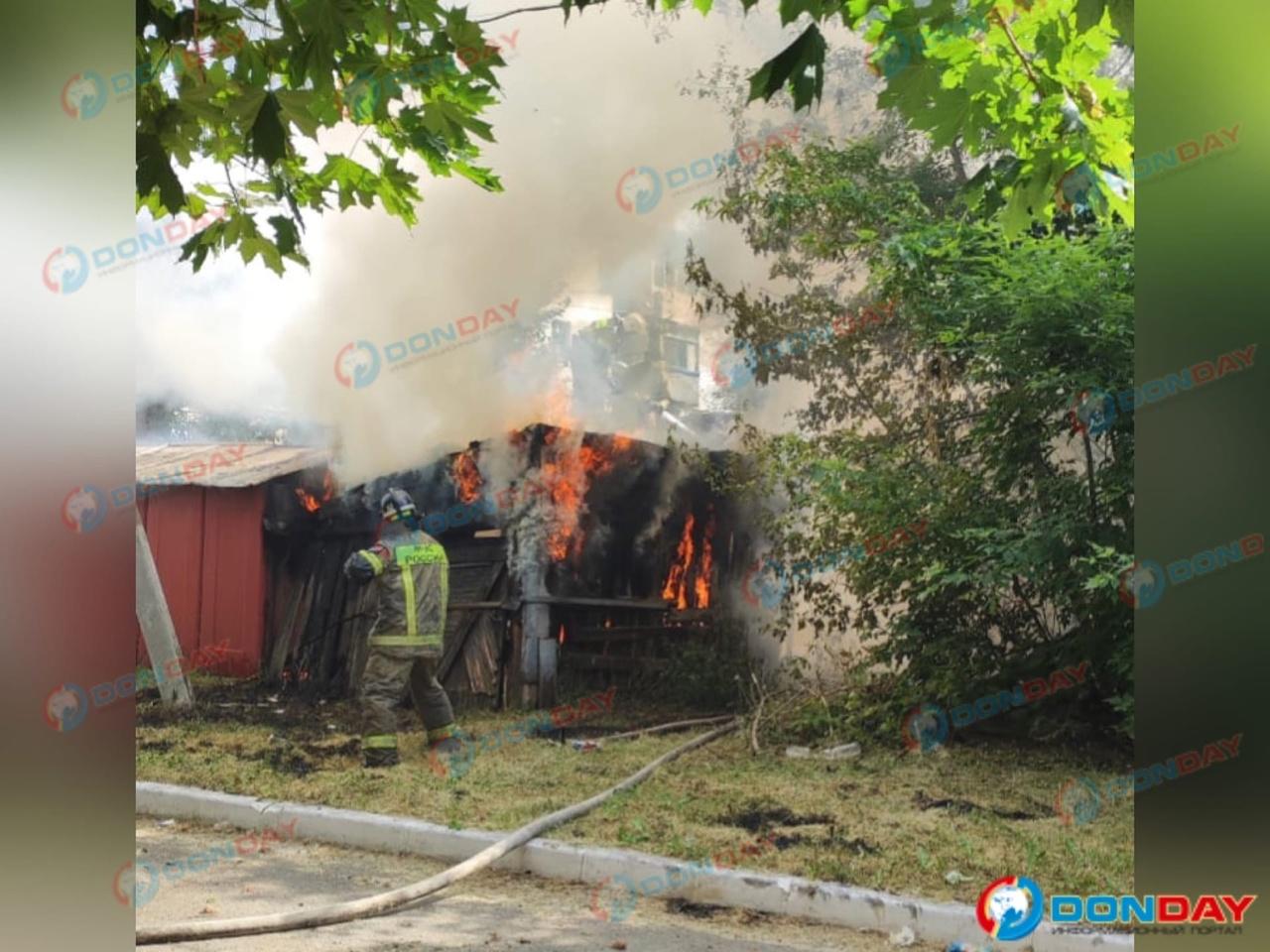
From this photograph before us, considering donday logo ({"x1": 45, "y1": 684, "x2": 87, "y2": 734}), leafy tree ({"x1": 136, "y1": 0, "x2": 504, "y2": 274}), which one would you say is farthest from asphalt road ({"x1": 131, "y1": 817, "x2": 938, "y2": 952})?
donday logo ({"x1": 45, "y1": 684, "x2": 87, "y2": 734})

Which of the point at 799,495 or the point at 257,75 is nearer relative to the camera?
the point at 257,75

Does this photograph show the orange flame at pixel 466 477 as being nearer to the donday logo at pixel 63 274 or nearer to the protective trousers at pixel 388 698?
the protective trousers at pixel 388 698

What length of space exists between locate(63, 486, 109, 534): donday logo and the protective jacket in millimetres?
6642

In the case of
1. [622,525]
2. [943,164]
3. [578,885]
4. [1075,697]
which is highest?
[943,164]

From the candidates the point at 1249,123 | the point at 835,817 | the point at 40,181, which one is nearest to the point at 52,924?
the point at 40,181

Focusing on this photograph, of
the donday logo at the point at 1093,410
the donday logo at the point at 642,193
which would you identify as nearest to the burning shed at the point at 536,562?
the donday logo at the point at 642,193

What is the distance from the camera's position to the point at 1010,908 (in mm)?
4527

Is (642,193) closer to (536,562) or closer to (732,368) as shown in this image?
(732,368)

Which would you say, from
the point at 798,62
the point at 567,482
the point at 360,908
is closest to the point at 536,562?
the point at 567,482

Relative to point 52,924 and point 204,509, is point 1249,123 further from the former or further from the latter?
point 204,509

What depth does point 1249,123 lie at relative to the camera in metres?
1.26

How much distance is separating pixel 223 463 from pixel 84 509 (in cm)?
1062

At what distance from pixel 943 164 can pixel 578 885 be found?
22.5 feet

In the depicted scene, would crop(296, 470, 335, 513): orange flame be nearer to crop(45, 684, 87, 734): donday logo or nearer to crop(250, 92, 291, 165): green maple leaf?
crop(250, 92, 291, 165): green maple leaf
